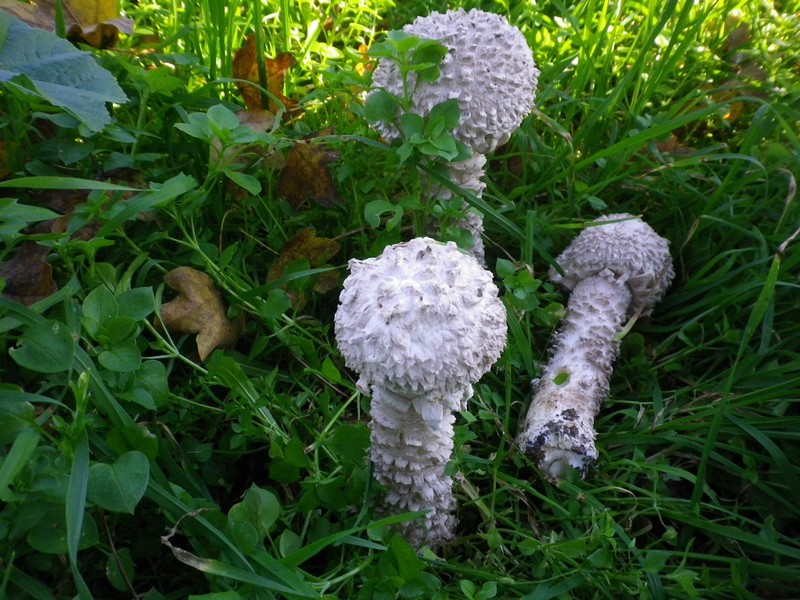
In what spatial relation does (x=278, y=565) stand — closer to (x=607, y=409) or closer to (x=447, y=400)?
(x=447, y=400)

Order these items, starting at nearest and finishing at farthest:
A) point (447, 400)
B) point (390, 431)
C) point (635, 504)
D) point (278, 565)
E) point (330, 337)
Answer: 1. point (278, 565)
2. point (447, 400)
3. point (390, 431)
4. point (635, 504)
5. point (330, 337)

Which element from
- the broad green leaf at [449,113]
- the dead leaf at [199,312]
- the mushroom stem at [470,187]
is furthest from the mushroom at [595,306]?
the dead leaf at [199,312]

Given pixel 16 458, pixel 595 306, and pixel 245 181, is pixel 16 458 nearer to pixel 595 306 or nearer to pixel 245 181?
pixel 245 181

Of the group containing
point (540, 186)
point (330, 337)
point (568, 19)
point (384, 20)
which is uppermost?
point (568, 19)

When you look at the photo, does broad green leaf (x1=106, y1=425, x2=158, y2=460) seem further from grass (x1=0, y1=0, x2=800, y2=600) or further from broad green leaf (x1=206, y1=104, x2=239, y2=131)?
broad green leaf (x1=206, y1=104, x2=239, y2=131)

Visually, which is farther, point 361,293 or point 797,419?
point 797,419

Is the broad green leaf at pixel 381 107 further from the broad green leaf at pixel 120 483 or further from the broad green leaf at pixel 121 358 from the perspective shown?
the broad green leaf at pixel 120 483

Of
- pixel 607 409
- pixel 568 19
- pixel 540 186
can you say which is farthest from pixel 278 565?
pixel 568 19
